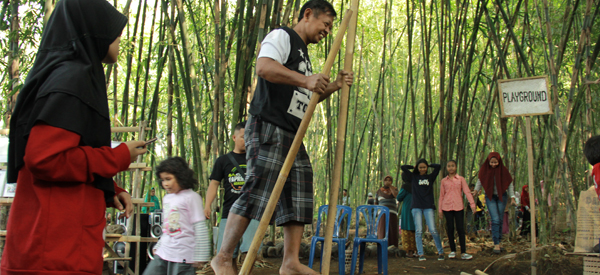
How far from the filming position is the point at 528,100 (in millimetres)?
3258

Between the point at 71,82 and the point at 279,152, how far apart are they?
34.3 inches

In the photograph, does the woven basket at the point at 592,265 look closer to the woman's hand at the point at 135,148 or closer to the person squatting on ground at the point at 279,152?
the person squatting on ground at the point at 279,152

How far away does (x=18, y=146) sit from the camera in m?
0.94

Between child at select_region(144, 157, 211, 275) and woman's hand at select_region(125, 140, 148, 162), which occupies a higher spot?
woman's hand at select_region(125, 140, 148, 162)

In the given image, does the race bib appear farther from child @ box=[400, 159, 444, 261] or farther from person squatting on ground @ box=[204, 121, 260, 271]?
child @ box=[400, 159, 444, 261]

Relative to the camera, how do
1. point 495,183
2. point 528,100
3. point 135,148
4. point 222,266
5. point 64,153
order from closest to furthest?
point 64,153
point 135,148
point 222,266
point 528,100
point 495,183

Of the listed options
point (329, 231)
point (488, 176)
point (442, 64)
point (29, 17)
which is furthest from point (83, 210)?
point (488, 176)

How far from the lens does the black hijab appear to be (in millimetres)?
902

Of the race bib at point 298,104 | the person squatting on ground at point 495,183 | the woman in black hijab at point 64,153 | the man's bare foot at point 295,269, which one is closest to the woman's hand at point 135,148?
the woman in black hijab at point 64,153

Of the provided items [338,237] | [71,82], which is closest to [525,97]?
[338,237]

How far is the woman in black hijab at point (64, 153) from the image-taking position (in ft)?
2.92

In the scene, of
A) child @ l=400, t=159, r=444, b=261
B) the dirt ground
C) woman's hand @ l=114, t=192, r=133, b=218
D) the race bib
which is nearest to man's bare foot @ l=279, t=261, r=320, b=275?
the race bib

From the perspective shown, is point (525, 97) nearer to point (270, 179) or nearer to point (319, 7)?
point (319, 7)

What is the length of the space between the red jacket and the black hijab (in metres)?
0.03
